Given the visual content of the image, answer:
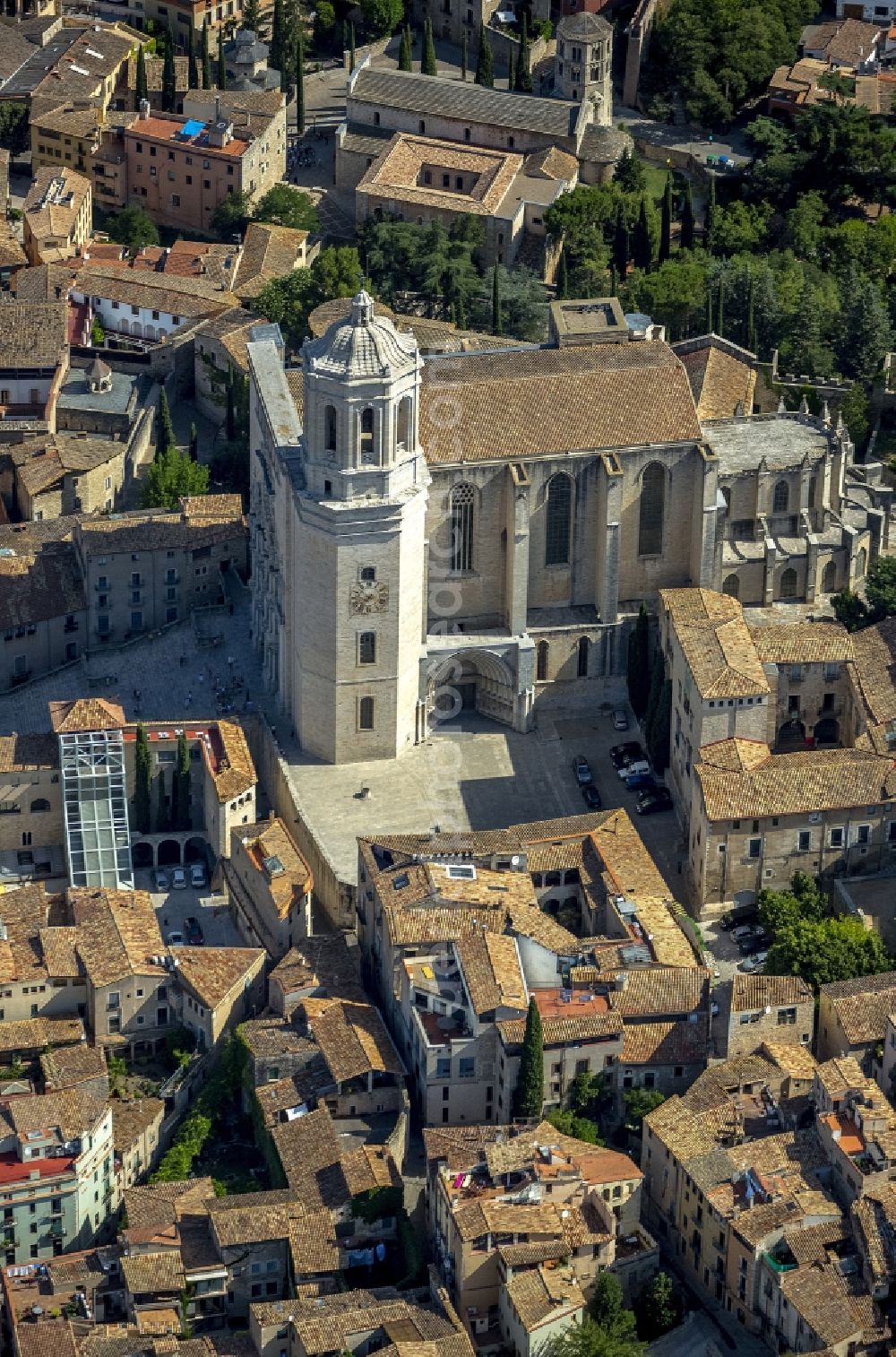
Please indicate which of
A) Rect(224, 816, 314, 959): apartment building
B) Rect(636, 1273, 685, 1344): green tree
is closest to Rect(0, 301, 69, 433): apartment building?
Rect(224, 816, 314, 959): apartment building

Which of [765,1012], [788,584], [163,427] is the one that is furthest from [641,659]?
[163,427]

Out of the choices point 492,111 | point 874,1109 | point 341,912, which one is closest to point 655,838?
point 341,912

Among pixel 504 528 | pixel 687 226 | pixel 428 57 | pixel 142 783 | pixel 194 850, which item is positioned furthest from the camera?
pixel 428 57

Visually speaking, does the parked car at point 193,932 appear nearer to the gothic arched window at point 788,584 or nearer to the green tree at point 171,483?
the green tree at point 171,483

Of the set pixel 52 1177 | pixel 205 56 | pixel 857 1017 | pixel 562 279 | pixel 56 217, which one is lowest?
pixel 52 1177

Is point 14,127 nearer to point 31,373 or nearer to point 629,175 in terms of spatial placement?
point 31,373

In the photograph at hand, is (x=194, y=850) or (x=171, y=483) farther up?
(x=171, y=483)

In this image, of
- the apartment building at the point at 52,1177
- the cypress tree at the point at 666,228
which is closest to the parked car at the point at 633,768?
the apartment building at the point at 52,1177

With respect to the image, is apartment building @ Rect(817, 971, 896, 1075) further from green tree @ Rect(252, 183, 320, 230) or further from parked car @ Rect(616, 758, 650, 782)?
green tree @ Rect(252, 183, 320, 230)

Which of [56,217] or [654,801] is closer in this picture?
[654,801]
